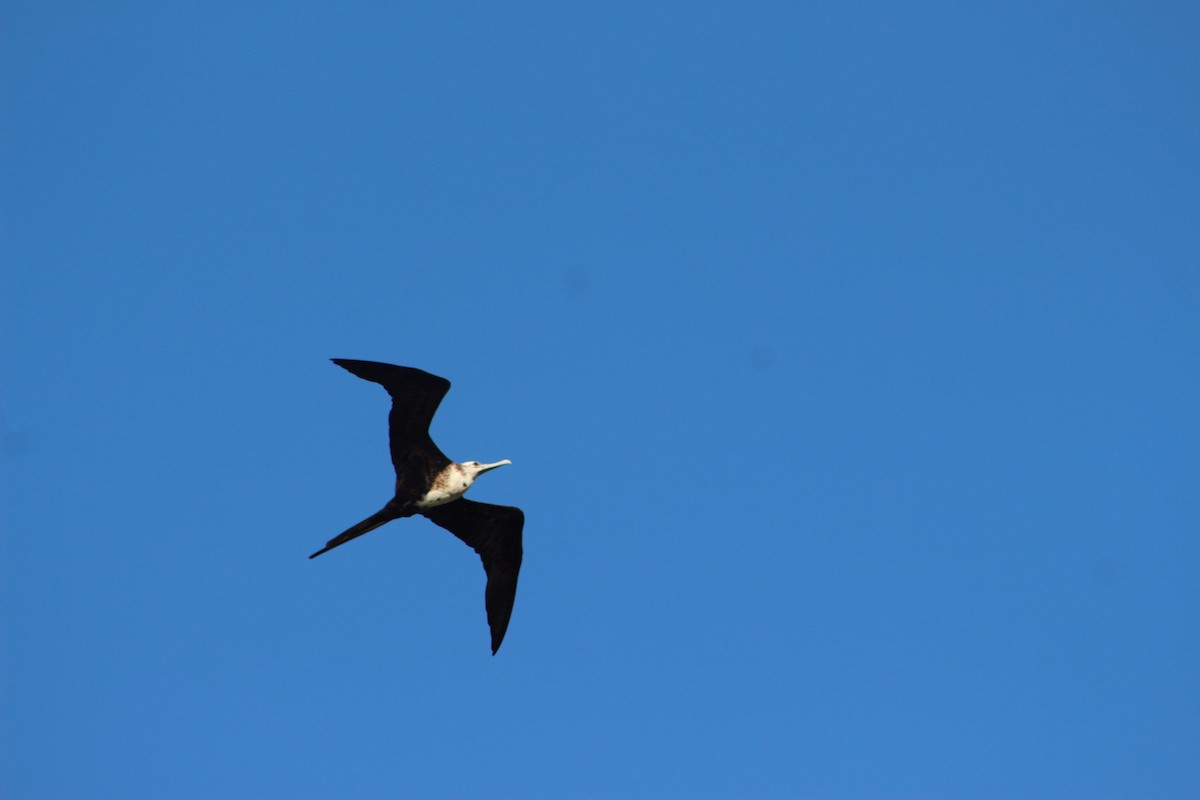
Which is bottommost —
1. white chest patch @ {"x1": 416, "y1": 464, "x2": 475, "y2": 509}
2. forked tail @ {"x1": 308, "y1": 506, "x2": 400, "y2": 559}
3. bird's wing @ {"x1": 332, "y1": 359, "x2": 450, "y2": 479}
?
forked tail @ {"x1": 308, "y1": 506, "x2": 400, "y2": 559}

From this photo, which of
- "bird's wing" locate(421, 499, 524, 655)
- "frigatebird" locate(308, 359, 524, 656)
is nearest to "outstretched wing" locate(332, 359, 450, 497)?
"frigatebird" locate(308, 359, 524, 656)

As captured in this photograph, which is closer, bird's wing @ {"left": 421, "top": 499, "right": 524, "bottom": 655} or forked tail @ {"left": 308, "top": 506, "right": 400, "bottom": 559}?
forked tail @ {"left": 308, "top": 506, "right": 400, "bottom": 559}

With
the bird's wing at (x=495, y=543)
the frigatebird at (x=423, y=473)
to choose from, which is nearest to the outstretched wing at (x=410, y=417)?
the frigatebird at (x=423, y=473)

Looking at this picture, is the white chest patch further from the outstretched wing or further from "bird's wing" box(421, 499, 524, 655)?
"bird's wing" box(421, 499, 524, 655)

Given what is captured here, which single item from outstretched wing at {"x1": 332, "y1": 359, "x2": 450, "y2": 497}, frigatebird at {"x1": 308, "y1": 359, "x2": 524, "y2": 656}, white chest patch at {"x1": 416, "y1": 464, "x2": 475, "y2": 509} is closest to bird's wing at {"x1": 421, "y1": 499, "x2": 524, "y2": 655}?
frigatebird at {"x1": 308, "y1": 359, "x2": 524, "y2": 656}

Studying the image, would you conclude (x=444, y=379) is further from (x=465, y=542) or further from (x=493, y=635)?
(x=493, y=635)

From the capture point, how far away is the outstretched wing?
49.0 ft

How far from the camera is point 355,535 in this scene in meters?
14.5

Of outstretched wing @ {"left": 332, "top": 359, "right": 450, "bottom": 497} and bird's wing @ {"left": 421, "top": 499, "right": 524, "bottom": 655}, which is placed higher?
outstretched wing @ {"left": 332, "top": 359, "right": 450, "bottom": 497}

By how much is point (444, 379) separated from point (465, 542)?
8.71ft

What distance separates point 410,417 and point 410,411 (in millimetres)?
78

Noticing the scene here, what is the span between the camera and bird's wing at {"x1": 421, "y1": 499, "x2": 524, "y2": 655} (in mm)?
16297

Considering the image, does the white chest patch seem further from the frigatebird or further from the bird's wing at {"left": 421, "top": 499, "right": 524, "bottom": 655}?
the bird's wing at {"left": 421, "top": 499, "right": 524, "bottom": 655}

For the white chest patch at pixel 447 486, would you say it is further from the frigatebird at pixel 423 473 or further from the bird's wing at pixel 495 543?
the bird's wing at pixel 495 543
